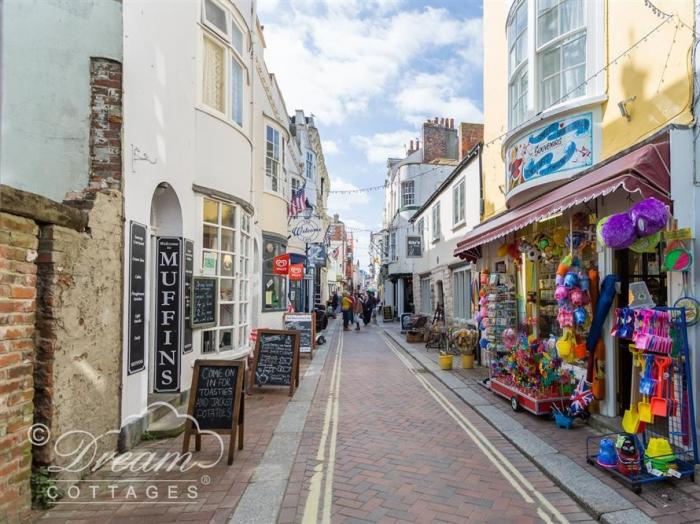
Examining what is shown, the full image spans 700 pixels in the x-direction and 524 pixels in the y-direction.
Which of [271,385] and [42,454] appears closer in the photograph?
[42,454]

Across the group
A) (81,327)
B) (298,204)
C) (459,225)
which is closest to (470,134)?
(459,225)

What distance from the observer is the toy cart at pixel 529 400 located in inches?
257

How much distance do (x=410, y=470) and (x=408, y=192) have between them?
25.6m

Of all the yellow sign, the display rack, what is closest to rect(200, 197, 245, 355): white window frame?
the display rack

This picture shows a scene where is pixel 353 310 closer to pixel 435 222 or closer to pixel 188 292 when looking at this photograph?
pixel 435 222

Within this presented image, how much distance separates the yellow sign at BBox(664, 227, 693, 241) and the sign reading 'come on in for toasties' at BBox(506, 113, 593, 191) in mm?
2107

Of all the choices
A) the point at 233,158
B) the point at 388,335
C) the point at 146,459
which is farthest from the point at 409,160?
the point at 146,459

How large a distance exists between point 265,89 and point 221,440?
11546mm

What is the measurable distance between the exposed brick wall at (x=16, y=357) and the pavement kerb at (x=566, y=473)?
4.85 metres

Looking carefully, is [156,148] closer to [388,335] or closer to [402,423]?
[402,423]

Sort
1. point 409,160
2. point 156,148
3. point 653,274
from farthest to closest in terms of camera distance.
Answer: point 409,160, point 156,148, point 653,274

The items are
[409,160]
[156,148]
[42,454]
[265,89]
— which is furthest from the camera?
[409,160]

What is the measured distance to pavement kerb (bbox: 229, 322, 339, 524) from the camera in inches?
154

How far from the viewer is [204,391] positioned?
5.29m
